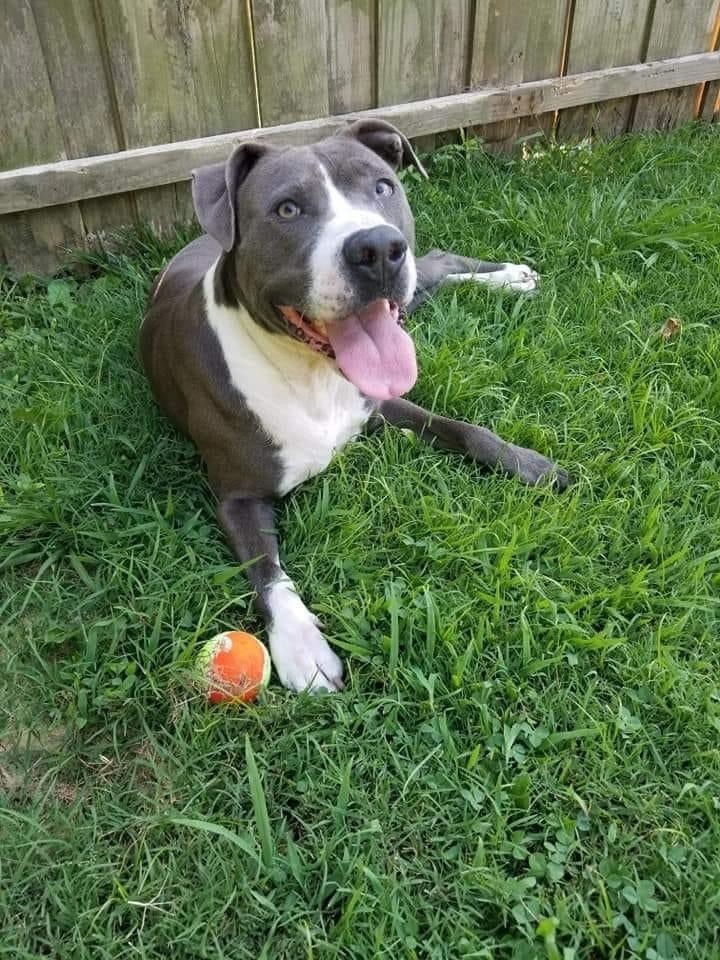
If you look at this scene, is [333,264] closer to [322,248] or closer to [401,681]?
[322,248]

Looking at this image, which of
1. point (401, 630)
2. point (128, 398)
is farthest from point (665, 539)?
point (128, 398)

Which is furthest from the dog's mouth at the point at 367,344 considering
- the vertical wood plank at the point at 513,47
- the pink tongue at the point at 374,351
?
the vertical wood plank at the point at 513,47

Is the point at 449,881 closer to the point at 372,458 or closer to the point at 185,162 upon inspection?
the point at 372,458

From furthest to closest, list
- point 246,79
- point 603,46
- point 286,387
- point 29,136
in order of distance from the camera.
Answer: point 603,46 < point 246,79 < point 29,136 < point 286,387

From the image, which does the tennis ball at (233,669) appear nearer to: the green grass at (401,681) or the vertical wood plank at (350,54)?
the green grass at (401,681)

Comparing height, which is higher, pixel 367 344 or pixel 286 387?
pixel 367 344

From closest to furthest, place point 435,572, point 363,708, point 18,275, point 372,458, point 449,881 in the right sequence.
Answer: point 449,881, point 363,708, point 435,572, point 372,458, point 18,275

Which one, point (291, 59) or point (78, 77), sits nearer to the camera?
point (78, 77)

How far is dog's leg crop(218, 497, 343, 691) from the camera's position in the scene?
225cm

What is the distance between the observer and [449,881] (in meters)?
1.85

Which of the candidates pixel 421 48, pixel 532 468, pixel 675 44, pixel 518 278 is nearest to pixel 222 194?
pixel 532 468

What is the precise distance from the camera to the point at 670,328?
11.1 feet

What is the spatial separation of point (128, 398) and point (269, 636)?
1290mm

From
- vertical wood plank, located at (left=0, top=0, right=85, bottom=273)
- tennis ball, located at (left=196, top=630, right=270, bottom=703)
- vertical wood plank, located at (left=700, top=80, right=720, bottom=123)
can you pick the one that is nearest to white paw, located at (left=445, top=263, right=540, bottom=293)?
vertical wood plank, located at (left=0, top=0, right=85, bottom=273)
